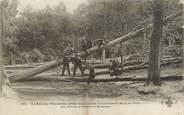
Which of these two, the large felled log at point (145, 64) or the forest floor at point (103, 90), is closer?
the forest floor at point (103, 90)

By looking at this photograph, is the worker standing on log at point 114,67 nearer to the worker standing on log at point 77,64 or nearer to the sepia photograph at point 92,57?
the sepia photograph at point 92,57

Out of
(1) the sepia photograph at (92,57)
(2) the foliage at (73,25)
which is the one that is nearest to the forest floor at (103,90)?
(1) the sepia photograph at (92,57)

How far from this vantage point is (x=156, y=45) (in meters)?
2.17

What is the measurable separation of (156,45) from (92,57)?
0.34m

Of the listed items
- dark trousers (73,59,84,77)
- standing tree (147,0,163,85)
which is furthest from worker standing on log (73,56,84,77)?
standing tree (147,0,163,85)

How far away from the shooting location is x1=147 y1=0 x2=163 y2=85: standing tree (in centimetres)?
214

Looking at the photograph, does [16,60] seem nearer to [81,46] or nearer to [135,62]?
[81,46]

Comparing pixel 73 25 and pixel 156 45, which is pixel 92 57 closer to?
pixel 73 25

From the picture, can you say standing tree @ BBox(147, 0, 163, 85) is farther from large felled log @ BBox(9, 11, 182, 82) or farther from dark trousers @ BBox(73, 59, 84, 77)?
dark trousers @ BBox(73, 59, 84, 77)

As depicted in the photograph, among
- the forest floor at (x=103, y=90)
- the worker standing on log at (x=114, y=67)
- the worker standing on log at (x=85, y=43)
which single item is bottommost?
the forest floor at (x=103, y=90)

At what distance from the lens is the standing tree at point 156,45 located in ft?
7.03

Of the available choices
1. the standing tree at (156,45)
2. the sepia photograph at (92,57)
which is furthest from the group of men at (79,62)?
the standing tree at (156,45)

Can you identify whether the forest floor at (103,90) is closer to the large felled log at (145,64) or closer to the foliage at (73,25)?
the large felled log at (145,64)

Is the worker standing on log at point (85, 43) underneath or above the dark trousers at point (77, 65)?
above
